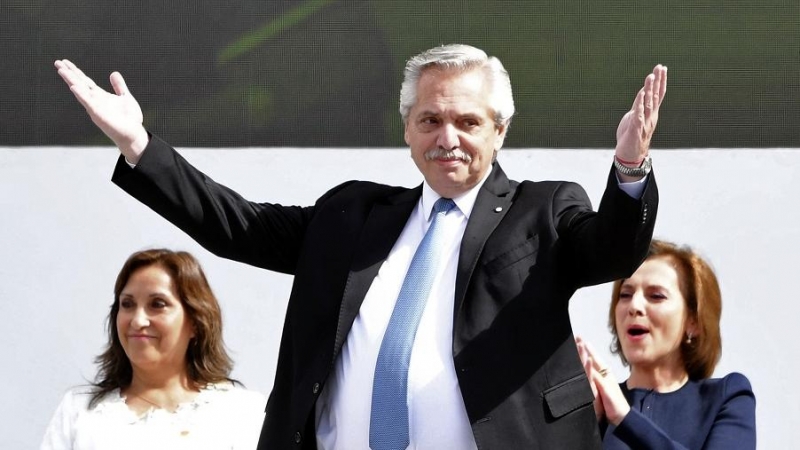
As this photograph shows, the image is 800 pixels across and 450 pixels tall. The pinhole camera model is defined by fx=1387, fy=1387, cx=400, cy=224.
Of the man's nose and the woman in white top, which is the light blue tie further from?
the woman in white top

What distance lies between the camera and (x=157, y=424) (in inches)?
142

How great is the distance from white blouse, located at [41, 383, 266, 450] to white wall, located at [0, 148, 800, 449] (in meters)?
0.41

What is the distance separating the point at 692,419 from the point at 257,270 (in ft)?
4.93

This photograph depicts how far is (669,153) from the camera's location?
416cm

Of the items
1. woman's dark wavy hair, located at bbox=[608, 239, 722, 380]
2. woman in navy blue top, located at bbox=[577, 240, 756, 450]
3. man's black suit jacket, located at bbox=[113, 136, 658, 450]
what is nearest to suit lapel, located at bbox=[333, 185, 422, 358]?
man's black suit jacket, located at bbox=[113, 136, 658, 450]

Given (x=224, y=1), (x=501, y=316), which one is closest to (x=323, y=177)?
(x=224, y=1)

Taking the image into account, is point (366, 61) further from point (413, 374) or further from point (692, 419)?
point (413, 374)

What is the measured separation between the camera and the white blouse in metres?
3.58

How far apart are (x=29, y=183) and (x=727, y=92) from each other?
6.96 feet

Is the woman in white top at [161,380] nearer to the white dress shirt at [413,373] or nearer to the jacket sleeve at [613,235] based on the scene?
the white dress shirt at [413,373]

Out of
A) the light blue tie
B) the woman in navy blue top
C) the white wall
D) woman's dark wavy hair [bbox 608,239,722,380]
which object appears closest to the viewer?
the light blue tie

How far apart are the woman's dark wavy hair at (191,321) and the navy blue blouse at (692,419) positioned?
1172mm

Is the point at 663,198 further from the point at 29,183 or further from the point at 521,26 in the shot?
the point at 29,183

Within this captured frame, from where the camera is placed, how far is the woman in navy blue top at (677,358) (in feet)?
10.3
